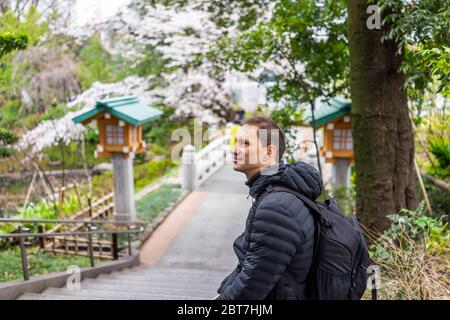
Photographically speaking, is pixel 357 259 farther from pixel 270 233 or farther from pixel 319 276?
pixel 270 233

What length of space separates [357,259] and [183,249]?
619 centimetres

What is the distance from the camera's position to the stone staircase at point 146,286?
4.40 meters

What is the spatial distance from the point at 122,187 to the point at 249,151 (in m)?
6.78

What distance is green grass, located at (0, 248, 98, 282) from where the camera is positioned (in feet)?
16.0

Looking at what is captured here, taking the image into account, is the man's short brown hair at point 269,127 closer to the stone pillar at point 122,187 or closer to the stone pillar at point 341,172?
the stone pillar at point 341,172

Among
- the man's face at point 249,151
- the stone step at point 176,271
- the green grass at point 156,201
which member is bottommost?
the stone step at point 176,271

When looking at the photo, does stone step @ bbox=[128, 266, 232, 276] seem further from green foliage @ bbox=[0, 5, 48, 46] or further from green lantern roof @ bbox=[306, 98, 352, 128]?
green foliage @ bbox=[0, 5, 48, 46]

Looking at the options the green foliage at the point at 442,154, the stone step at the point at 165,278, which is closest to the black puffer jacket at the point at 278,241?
the stone step at the point at 165,278

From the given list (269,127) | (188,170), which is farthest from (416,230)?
(188,170)

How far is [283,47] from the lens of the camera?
598 centimetres

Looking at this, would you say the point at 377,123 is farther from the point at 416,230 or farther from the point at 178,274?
the point at 178,274

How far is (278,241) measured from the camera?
176 cm
